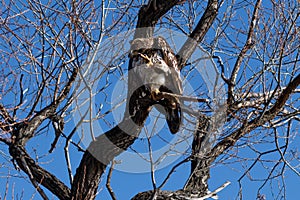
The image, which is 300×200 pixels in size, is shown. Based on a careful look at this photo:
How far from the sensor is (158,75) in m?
3.55

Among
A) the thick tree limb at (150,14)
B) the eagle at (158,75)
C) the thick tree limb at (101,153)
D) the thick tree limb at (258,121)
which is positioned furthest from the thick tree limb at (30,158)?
the thick tree limb at (258,121)

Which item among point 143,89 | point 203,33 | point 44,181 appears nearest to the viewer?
point 143,89

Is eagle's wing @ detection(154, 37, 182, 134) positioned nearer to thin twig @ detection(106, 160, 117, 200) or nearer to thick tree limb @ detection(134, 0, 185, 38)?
thick tree limb @ detection(134, 0, 185, 38)

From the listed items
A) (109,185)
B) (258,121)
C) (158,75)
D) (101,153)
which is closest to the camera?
(158,75)

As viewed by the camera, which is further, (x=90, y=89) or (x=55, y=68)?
(x=55, y=68)

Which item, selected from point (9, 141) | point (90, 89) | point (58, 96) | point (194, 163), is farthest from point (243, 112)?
point (9, 141)

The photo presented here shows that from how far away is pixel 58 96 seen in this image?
4.41 metres

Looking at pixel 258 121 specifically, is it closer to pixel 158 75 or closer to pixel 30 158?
pixel 158 75

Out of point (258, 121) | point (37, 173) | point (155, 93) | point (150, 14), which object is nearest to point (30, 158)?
point (37, 173)

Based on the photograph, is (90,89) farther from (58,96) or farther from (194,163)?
(194,163)

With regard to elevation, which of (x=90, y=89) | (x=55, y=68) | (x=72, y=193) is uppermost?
(x=55, y=68)

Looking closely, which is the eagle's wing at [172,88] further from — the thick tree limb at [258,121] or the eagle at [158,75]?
the thick tree limb at [258,121]

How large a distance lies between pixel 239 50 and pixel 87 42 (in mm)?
1375

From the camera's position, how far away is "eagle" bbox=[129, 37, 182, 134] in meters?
3.55
